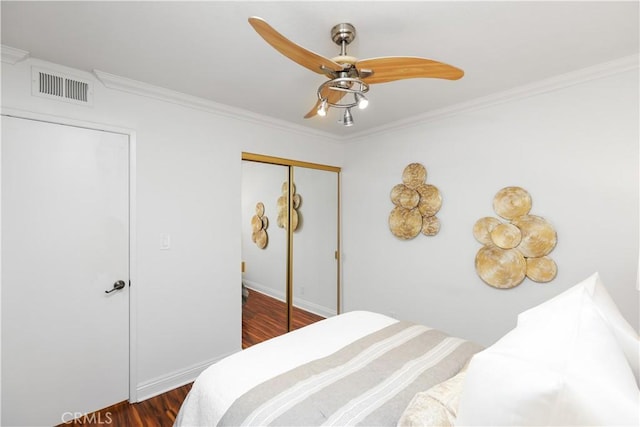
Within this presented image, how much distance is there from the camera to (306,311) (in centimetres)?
351

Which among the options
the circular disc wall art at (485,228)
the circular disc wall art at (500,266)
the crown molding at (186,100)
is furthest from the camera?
the circular disc wall art at (485,228)

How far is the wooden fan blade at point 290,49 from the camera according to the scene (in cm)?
106

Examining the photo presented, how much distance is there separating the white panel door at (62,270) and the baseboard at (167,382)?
0.44ft

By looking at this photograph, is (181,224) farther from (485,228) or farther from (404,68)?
(485,228)

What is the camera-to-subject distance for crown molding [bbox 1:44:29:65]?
174 centimetres

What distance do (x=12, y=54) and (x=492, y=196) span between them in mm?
3509

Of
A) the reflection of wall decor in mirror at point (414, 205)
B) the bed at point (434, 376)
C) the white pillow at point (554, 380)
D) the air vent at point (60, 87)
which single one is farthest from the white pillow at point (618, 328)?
the air vent at point (60, 87)

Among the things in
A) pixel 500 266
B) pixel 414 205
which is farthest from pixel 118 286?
pixel 500 266

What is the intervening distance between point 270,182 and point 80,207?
1626 millimetres

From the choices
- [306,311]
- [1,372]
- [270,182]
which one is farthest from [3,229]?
[306,311]

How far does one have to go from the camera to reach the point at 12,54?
1.76 metres

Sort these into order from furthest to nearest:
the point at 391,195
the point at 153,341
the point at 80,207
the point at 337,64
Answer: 1. the point at 391,195
2. the point at 153,341
3. the point at 80,207
4. the point at 337,64

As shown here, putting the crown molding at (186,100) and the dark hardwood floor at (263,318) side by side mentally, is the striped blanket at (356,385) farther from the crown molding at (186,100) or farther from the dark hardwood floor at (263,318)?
the crown molding at (186,100)

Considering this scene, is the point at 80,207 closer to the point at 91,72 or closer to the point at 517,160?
the point at 91,72
